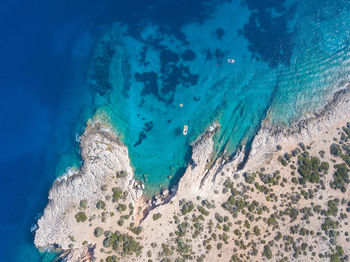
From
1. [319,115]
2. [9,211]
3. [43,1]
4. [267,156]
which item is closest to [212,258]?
[267,156]

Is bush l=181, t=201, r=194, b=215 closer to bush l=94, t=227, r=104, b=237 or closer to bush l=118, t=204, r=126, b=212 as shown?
bush l=118, t=204, r=126, b=212

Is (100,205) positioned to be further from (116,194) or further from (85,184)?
(85,184)

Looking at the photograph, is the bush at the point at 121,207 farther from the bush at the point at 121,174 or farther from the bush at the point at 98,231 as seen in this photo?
the bush at the point at 121,174

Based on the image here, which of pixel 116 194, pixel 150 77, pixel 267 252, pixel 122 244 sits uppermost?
pixel 150 77

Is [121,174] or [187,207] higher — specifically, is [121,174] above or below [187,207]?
above

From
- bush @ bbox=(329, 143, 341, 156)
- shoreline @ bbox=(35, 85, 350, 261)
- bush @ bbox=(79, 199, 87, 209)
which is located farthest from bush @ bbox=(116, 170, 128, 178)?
bush @ bbox=(329, 143, 341, 156)

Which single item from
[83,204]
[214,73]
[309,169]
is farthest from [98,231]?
[309,169]

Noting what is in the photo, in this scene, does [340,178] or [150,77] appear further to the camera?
[150,77]

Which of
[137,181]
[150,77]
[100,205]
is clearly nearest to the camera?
[100,205]
